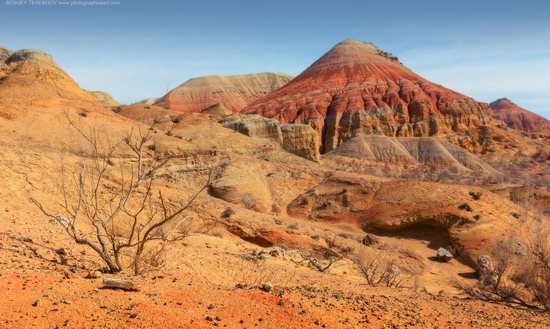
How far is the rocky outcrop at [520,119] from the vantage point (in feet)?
435

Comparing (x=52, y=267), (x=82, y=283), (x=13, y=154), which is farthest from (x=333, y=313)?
(x=13, y=154)

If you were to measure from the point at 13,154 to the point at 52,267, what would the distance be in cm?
895

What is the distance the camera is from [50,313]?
177 inches

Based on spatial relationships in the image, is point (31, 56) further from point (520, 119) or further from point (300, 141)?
point (520, 119)

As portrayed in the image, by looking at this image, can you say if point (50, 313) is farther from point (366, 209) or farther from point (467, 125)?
point (467, 125)

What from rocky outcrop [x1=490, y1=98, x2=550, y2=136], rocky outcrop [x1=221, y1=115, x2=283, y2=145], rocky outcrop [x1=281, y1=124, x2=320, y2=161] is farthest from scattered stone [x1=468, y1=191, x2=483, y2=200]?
rocky outcrop [x1=490, y1=98, x2=550, y2=136]

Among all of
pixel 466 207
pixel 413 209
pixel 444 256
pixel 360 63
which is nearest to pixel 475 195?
pixel 466 207

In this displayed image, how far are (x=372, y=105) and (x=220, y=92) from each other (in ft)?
181

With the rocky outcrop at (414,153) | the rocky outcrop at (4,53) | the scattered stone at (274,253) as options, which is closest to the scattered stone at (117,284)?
the scattered stone at (274,253)

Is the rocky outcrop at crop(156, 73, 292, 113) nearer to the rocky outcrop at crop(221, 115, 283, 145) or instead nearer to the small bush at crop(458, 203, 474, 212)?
the rocky outcrop at crop(221, 115, 283, 145)

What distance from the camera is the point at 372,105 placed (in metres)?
69.6

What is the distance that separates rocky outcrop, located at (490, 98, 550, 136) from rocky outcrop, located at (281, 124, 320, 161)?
108 m

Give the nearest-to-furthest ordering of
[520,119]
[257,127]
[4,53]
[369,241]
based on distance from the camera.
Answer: [369,241] < [4,53] < [257,127] < [520,119]

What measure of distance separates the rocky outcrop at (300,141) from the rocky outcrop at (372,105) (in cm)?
2348
